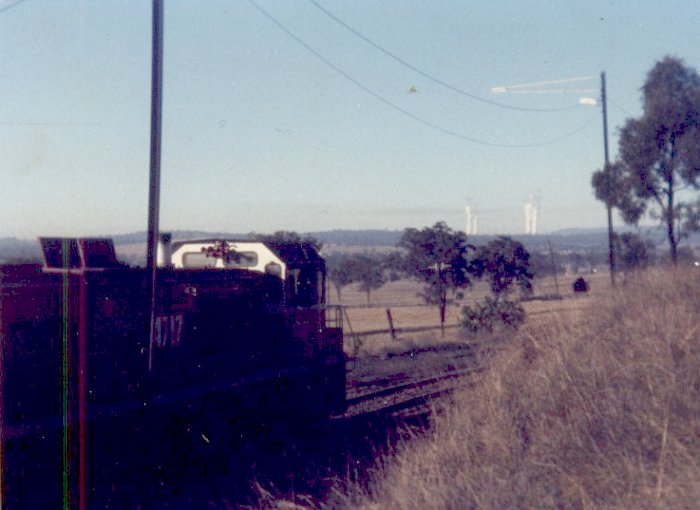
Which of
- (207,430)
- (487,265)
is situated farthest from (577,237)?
(207,430)

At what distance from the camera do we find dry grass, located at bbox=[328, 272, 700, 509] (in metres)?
5.33

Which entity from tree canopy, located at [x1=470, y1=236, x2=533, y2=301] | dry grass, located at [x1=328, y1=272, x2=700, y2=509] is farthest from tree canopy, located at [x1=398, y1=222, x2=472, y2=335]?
dry grass, located at [x1=328, y1=272, x2=700, y2=509]

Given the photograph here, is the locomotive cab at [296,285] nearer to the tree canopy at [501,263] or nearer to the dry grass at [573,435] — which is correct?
the dry grass at [573,435]

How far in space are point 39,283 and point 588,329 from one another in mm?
7183

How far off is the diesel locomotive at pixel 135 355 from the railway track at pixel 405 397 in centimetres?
87

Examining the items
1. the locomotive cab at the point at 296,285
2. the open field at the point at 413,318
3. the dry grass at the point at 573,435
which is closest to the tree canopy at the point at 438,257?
the open field at the point at 413,318

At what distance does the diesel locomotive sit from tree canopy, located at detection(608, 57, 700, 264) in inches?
822

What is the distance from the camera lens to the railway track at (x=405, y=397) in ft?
43.2

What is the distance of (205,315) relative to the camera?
10430 mm

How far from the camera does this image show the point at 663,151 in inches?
1189

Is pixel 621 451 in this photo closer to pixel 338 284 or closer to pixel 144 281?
pixel 144 281

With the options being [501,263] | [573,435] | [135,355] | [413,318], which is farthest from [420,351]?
[413,318]

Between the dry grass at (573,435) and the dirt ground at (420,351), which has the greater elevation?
the dry grass at (573,435)

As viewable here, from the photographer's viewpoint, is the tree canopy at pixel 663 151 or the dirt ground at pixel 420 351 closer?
the dirt ground at pixel 420 351
